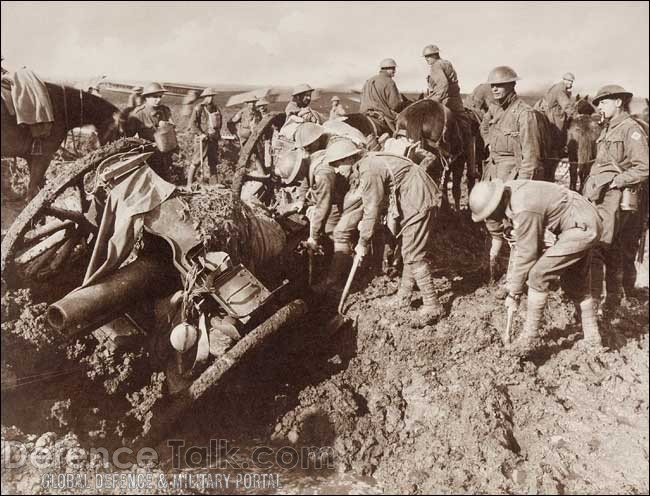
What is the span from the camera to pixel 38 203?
144 inches

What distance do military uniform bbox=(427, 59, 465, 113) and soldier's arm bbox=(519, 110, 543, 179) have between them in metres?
2.16

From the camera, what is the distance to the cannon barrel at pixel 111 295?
362cm

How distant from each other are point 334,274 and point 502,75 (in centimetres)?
286

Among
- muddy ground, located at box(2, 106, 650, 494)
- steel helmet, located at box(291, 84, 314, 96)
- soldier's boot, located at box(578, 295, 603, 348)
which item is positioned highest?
steel helmet, located at box(291, 84, 314, 96)

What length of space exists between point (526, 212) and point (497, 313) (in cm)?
140

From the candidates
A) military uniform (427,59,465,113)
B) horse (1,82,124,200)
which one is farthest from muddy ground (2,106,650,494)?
military uniform (427,59,465,113)

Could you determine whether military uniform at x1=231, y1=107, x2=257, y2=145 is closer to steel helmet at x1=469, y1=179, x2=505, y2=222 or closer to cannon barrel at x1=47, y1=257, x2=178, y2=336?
cannon barrel at x1=47, y1=257, x2=178, y2=336

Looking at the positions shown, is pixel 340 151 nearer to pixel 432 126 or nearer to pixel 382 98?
pixel 432 126

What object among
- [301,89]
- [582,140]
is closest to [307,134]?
[301,89]

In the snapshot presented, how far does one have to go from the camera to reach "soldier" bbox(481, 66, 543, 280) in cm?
554

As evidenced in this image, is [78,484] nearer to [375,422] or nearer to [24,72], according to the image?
[375,422]

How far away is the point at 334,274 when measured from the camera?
229 inches

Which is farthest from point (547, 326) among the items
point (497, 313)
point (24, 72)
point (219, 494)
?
point (24, 72)

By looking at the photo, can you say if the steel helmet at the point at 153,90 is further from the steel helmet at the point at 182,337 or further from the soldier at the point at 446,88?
the steel helmet at the point at 182,337
